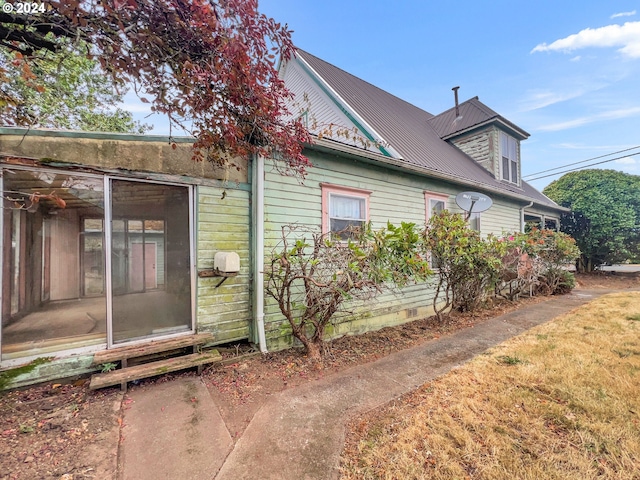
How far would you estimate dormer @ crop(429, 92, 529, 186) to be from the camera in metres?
9.88

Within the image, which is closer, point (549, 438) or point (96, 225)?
point (549, 438)

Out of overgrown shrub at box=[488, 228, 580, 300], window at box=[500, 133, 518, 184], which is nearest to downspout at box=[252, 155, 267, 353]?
overgrown shrub at box=[488, 228, 580, 300]

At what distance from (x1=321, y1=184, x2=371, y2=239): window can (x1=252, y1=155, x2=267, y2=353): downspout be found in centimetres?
122

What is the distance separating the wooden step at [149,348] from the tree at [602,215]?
57.9ft

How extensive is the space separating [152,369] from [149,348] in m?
0.27

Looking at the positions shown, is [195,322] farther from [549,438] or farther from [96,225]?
[549,438]

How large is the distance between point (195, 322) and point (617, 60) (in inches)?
854

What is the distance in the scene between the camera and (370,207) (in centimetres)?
551

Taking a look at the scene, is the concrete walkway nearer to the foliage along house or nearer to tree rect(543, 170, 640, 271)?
the foliage along house

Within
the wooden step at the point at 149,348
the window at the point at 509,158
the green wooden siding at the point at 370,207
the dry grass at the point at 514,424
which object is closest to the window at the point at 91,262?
the wooden step at the point at 149,348

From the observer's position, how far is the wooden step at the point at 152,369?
2.88 m

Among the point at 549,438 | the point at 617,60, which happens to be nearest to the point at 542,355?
the point at 549,438

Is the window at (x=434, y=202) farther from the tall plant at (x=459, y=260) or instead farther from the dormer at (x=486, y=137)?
the dormer at (x=486, y=137)

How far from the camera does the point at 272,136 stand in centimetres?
317
